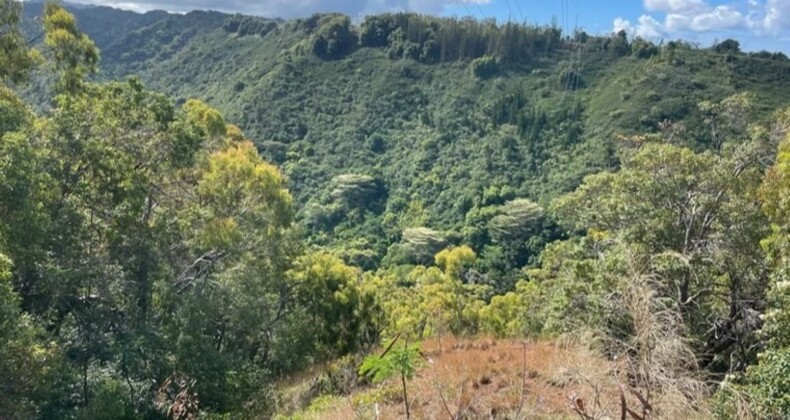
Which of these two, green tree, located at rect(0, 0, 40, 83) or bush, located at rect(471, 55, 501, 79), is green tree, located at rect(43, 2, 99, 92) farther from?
bush, located at rect(471, 55, 501, 79)

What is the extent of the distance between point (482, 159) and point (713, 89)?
26.6 metres

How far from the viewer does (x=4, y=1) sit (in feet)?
34.3

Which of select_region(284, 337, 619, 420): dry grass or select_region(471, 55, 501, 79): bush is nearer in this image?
select_region(284, 337, 619, 420): dry grass

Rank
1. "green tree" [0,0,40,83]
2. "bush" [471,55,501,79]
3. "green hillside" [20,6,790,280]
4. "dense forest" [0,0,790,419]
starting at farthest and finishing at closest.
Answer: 1. "bush" [471,55,501,79]
2. "green hillside" [20,6,790,280]
3. "green tree" [0,0,40,83]
4. "dense forest" [0,0,790,419]

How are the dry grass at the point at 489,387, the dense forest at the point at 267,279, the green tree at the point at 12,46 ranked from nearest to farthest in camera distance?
the dry grass at the point at 489,387 → the dense forest at the point at 267,279 → the green tree at the point at 12,46

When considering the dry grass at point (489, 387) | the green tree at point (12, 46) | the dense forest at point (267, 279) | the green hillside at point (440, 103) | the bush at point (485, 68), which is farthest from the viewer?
the bush at point (485, 68)

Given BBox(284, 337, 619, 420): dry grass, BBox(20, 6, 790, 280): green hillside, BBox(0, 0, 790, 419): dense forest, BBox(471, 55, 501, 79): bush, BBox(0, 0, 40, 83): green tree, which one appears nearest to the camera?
BBox(284, 337, 619, 420): dry grass

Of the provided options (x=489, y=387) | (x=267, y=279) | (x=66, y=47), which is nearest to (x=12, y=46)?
(x=66, y=47)

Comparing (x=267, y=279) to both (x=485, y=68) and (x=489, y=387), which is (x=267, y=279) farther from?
(x=485, y=68)

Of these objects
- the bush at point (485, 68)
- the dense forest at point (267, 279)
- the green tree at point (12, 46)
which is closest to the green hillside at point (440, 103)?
the bush at point (485, 68)

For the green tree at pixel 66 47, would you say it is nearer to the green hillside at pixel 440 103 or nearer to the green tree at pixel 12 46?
the green tree at pixel 12 46

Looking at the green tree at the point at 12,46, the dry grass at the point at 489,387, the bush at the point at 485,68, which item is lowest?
the dry grass at the point at 489,387

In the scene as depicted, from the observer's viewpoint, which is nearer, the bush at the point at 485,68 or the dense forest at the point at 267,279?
the dense forest at the point at 267,279

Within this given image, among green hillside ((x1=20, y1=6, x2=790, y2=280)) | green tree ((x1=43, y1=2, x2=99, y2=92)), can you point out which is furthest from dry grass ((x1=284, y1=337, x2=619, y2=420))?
green hillside ((x1=20, y1=6, x2=790, y2=280))
